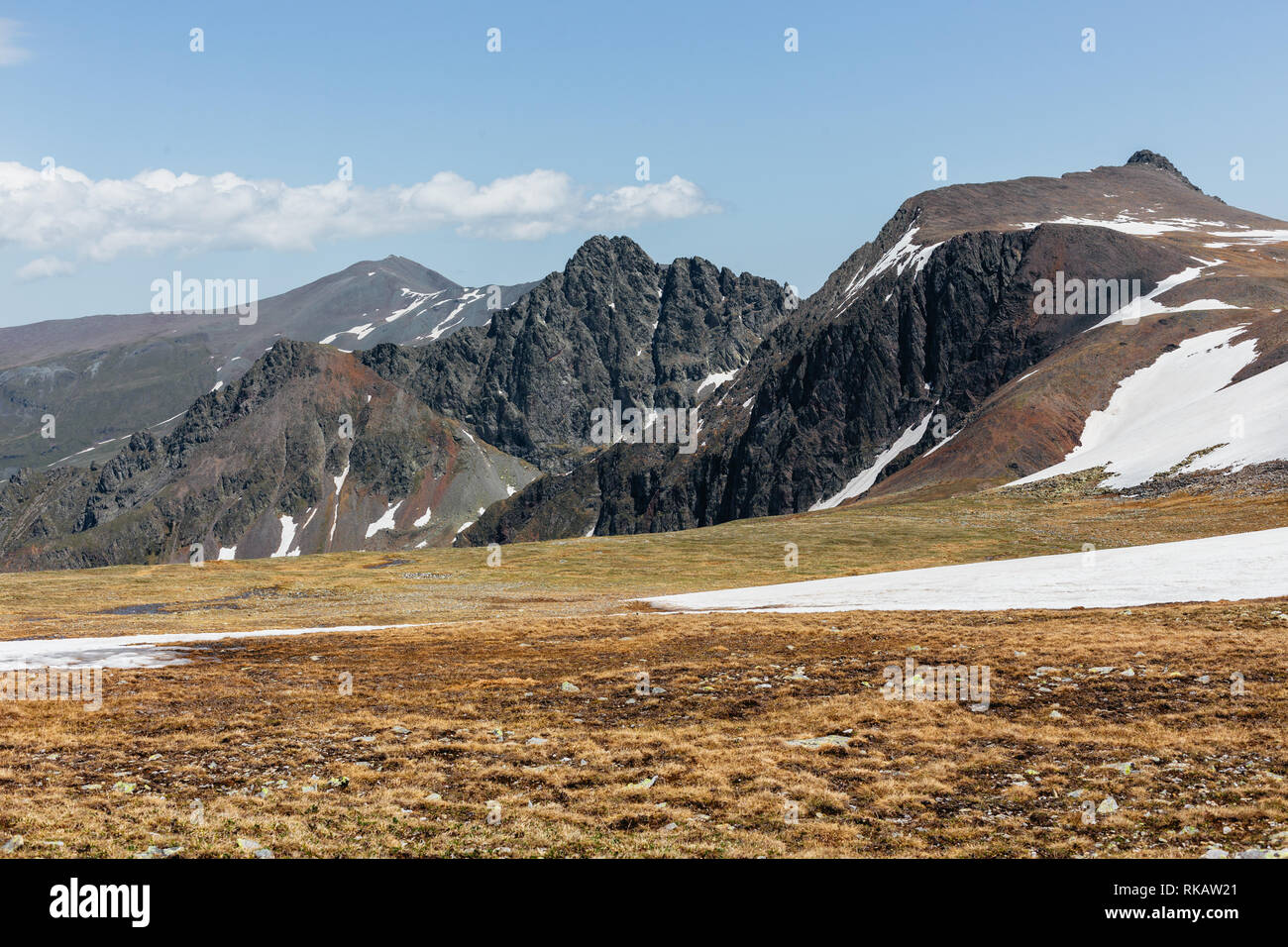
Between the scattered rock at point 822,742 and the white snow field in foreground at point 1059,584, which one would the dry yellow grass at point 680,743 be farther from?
the white snow field in foreground at point 1059,584

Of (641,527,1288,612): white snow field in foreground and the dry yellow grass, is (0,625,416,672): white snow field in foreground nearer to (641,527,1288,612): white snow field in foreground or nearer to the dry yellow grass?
the dry yellow grass

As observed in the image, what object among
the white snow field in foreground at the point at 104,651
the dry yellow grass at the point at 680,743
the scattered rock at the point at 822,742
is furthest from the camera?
the white snow field in foreground at the point at 104,651

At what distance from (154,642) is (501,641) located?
1596 centimetres

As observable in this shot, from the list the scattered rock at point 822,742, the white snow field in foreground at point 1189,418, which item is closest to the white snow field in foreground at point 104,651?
the scattered rock at point 822,742

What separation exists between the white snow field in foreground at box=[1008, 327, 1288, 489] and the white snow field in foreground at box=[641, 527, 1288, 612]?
70387mm

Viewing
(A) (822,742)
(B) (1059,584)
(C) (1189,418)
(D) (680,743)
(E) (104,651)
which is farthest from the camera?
(C) (1189,418)

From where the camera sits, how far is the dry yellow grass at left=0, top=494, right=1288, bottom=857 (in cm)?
1620

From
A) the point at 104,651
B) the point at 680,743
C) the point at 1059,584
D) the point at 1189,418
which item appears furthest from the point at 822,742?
the point at 1189,418

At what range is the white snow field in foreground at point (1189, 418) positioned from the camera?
12900cm

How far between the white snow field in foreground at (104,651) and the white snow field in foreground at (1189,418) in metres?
123

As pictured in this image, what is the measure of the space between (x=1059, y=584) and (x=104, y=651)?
1963 inches

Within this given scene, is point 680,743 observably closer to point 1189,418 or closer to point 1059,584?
point 1059,584

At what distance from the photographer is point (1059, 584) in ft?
181
